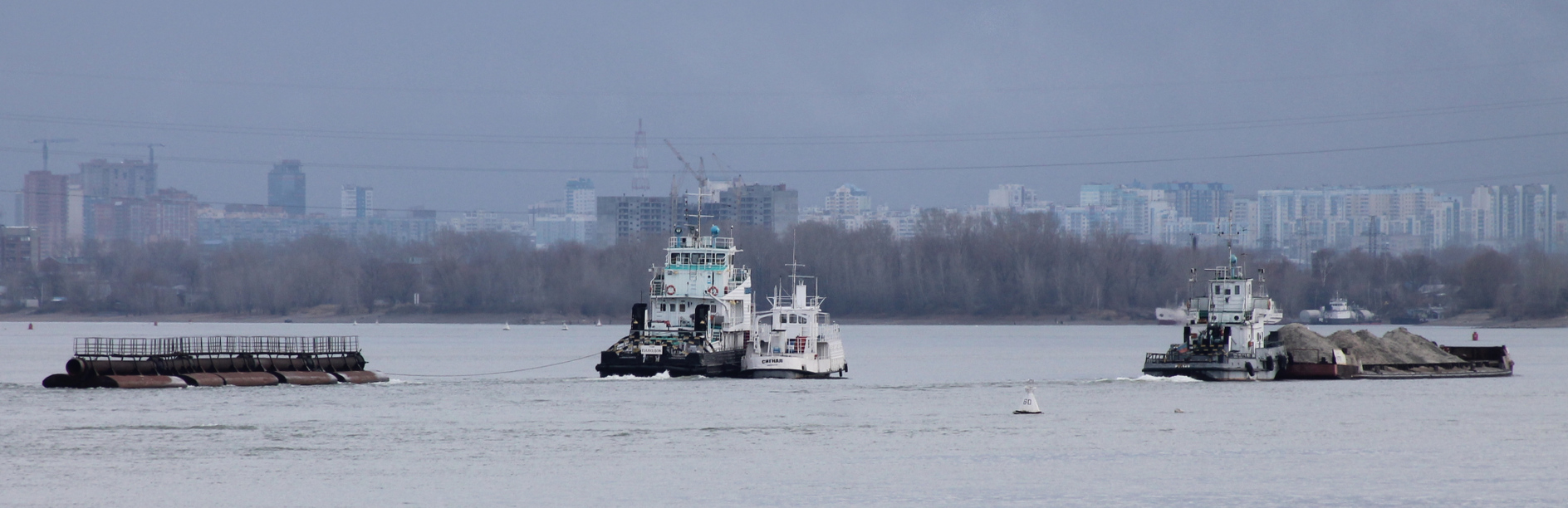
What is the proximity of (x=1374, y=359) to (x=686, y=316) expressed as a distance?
36390 mm

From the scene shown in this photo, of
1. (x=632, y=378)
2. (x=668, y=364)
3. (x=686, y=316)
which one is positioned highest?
(x=686, y=316)

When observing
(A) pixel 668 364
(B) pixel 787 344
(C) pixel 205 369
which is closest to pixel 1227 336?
(B) pixel 787 344

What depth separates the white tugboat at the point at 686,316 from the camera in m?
76.8

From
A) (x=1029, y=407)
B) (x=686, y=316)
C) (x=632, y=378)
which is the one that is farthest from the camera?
(x=632, y=378)

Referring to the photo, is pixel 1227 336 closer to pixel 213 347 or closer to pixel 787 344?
pixel 787 344

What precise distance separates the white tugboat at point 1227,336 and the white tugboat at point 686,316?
2073 centimetres

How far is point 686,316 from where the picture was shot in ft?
256

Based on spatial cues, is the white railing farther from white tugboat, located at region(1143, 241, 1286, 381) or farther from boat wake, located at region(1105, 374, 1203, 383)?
boat wake, located at region(1105, 374, 1203, 383)

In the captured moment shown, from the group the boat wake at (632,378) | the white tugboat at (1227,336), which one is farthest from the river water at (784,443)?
the white tugboat at (1227,336)

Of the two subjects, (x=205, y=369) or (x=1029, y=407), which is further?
(x=205, y=369)

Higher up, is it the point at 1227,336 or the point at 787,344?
the point at 1227,336

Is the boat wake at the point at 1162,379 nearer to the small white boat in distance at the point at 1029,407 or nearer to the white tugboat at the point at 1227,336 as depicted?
the white tugboat at the point at 1227,336

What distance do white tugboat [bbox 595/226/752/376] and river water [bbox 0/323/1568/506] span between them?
53.0 inches

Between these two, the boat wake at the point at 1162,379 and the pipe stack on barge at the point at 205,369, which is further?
the boat wake at the point at 1162,379
